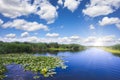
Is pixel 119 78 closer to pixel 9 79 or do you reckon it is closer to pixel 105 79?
pixel 105 79

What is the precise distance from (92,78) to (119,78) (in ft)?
14.3

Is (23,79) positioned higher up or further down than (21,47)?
further down

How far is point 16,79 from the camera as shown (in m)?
21.3

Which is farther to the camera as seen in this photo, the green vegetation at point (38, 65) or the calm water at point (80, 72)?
the green vegetation at point (38, 65)

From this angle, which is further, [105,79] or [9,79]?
[105,79]

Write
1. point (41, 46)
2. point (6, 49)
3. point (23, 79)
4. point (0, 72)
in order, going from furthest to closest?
point (41, 46) → point (6, 49) → point (0, 72) → point (23, 79)

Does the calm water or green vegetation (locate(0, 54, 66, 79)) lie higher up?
green vegetation (locate(0, 54, 66, 79))

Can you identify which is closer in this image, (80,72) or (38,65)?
(80,72)

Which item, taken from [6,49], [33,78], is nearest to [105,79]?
[33,78]

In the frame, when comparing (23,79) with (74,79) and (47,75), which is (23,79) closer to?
(47,75)

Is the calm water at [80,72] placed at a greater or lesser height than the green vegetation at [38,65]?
lesser

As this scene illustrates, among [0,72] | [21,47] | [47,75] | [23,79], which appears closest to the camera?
[23,79]

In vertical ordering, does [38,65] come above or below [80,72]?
above

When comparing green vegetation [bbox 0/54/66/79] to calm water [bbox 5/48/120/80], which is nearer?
calm water [bbox 5/48/120/80]
